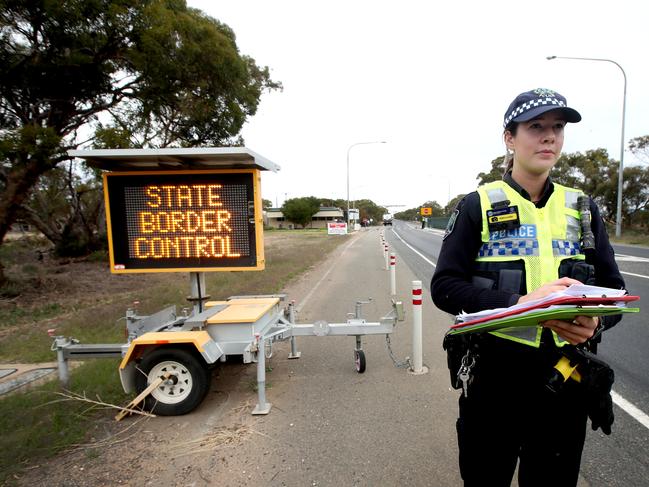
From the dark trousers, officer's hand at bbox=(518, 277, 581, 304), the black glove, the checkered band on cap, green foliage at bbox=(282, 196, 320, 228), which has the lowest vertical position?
the dark trousers

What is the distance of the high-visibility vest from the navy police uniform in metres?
0.03

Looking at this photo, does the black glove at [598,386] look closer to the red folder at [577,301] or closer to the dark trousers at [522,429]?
the dark trousers at [522,429]

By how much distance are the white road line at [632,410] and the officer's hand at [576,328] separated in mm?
2618

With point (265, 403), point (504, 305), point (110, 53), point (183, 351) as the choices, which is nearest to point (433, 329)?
point (265, 403)

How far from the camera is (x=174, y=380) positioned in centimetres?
351

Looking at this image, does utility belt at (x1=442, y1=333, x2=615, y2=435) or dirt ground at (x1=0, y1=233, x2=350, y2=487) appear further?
dirt ground at (x1=0, y1=233, x2=350, y2=487)

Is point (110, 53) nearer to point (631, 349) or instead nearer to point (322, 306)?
point (322, 306)

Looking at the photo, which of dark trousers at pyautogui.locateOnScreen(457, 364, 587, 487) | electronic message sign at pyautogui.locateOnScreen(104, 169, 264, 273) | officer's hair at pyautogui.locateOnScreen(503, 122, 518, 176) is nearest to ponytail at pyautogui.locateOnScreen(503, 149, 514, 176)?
officer's hair at pyautogui.locateOnScreen(503, 122, 518, 176)

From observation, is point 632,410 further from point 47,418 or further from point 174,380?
point 47,418

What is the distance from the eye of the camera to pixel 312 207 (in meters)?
88.0

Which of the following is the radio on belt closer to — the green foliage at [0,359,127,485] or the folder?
the folder

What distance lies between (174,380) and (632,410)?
424 cm

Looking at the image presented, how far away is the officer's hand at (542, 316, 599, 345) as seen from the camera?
1.32 m

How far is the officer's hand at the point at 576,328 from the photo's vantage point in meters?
1.32
